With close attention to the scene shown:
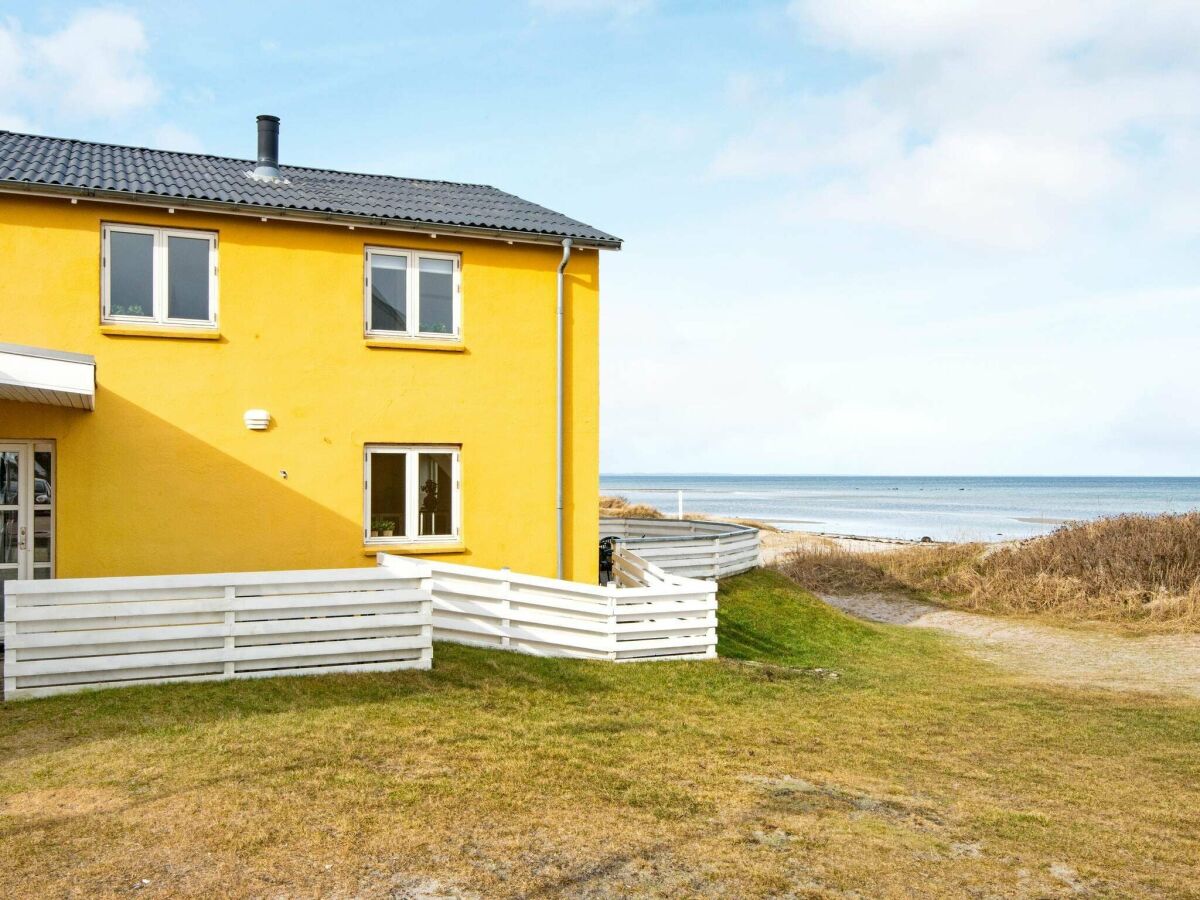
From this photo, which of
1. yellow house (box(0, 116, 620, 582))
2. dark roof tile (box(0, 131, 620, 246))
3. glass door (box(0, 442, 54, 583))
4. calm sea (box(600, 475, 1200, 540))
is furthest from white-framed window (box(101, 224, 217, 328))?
calm sea (box(600, 475, 1200, 540))

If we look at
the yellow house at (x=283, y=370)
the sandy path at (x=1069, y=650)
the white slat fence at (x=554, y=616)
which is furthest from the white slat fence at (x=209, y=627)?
the sandy path at (x=1069, y=650)

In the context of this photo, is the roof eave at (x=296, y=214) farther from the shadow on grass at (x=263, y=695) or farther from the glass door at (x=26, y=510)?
the shadow on grass at (x=263, y=695)

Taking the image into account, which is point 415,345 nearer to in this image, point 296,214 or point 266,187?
point 296,214

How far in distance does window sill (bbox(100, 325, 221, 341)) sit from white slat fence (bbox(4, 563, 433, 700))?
13.3ft

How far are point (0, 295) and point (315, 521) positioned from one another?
4739 millimetres

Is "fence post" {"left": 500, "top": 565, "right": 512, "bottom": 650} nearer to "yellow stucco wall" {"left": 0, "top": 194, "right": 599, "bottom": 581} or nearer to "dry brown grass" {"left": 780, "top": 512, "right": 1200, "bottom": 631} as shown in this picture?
"yellow stucco wall" {"left": 0, "top": 194, "right": 599, "bottom": 581}

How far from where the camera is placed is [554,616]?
12.2 meters

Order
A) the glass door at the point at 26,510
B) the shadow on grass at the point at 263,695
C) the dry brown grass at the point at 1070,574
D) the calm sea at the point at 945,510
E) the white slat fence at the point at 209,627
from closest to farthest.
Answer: the shadow on grass at the point at 263,695 → the white slat fence at the point at 209,627 → the glass door at the point at 26,510 → the dry brown grass at the point at 1070,574 → the calm sea at the point at 945,510

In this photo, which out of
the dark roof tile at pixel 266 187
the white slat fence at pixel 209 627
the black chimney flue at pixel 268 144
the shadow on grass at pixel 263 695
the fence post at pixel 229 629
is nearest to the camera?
the shadow on grass at pixel 263 695

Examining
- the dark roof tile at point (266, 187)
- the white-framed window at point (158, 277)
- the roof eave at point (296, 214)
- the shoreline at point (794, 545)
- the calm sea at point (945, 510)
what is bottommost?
the calm sea at point (945, 510)

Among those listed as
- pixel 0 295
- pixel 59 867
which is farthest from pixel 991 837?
pixel 0 295

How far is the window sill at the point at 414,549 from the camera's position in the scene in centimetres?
1332

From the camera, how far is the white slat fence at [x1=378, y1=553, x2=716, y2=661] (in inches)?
478

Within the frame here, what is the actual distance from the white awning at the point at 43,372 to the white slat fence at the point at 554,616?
13.6ft
